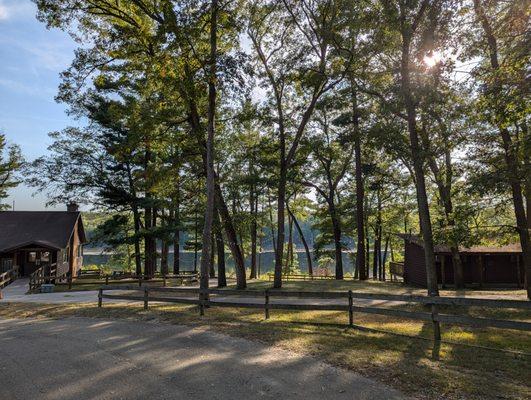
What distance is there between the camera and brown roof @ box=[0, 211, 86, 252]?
3406cm

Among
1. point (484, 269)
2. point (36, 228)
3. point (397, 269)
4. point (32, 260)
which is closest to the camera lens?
point (484, 269)

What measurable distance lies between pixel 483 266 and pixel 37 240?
3691 centimetres

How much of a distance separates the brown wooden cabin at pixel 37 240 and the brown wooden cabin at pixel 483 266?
29.6m

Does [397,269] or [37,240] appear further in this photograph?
[397,269]

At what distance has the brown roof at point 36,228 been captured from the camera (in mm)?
34062

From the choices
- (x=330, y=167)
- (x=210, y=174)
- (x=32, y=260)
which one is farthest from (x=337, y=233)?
(x=32, y=260)

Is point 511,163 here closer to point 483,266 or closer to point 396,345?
point 396,345

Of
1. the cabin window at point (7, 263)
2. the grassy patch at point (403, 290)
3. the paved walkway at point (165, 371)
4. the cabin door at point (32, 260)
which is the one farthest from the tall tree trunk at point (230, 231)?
the cabin window at point (7, 263)

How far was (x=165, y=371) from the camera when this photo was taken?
23.9 ft

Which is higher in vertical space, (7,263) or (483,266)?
(7,263)

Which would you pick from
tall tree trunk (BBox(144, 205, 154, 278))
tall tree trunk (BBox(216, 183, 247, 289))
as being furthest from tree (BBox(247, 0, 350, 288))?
tall tree trunk (BBox(144, 205, 154, 278))

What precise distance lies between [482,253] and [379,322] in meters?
21.3

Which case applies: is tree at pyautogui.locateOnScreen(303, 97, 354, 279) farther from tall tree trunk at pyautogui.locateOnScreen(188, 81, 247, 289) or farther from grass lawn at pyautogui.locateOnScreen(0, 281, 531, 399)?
grass lawn at pyautogui.locateOnScreen(0, 281, 531, 399)

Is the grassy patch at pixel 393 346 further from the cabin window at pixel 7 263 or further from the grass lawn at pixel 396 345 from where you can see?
the cabin window at pixel 7 263
